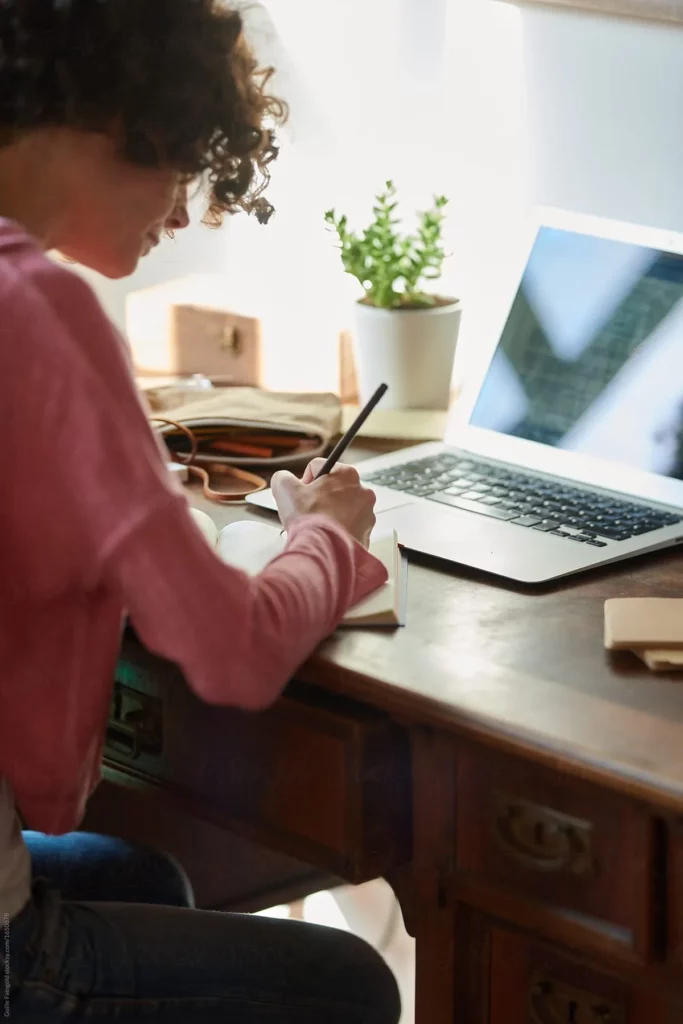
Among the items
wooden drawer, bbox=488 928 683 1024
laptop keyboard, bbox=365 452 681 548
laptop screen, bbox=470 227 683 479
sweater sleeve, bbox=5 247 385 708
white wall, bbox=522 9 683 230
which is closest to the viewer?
sweater sleeve, bbox=5 247 385 708

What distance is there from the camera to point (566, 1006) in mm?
Answer: 1021

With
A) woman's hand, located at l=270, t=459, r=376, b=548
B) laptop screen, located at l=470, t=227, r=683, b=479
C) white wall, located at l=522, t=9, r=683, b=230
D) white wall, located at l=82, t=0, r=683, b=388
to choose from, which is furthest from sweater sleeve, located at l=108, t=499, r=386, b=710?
white wall, located at l=522, t=9, r=683, b=230

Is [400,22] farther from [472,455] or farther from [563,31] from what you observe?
[472,455]

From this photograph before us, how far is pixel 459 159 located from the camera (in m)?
1.85

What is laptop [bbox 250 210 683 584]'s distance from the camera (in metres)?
1.32

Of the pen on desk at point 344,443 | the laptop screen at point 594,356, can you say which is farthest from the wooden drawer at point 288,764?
the laptop screen at point 594,356

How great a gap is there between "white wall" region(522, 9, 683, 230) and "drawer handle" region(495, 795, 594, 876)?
2.94 feet

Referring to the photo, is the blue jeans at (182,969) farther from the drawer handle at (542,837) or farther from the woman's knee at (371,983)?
the drawer handle at (542,837)

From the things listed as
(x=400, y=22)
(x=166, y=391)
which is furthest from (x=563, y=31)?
(x=166, y=391)

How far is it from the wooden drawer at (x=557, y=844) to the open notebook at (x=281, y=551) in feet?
0.48

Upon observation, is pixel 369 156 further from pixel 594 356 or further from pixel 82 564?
pixel 82 564

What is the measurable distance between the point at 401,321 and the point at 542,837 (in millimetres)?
850

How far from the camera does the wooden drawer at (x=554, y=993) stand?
3.22ft

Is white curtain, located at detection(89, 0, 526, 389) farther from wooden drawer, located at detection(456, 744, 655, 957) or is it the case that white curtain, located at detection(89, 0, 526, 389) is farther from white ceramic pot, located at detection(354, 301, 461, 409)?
wooden drawer, located at detection(456, 744, 655, 957)
